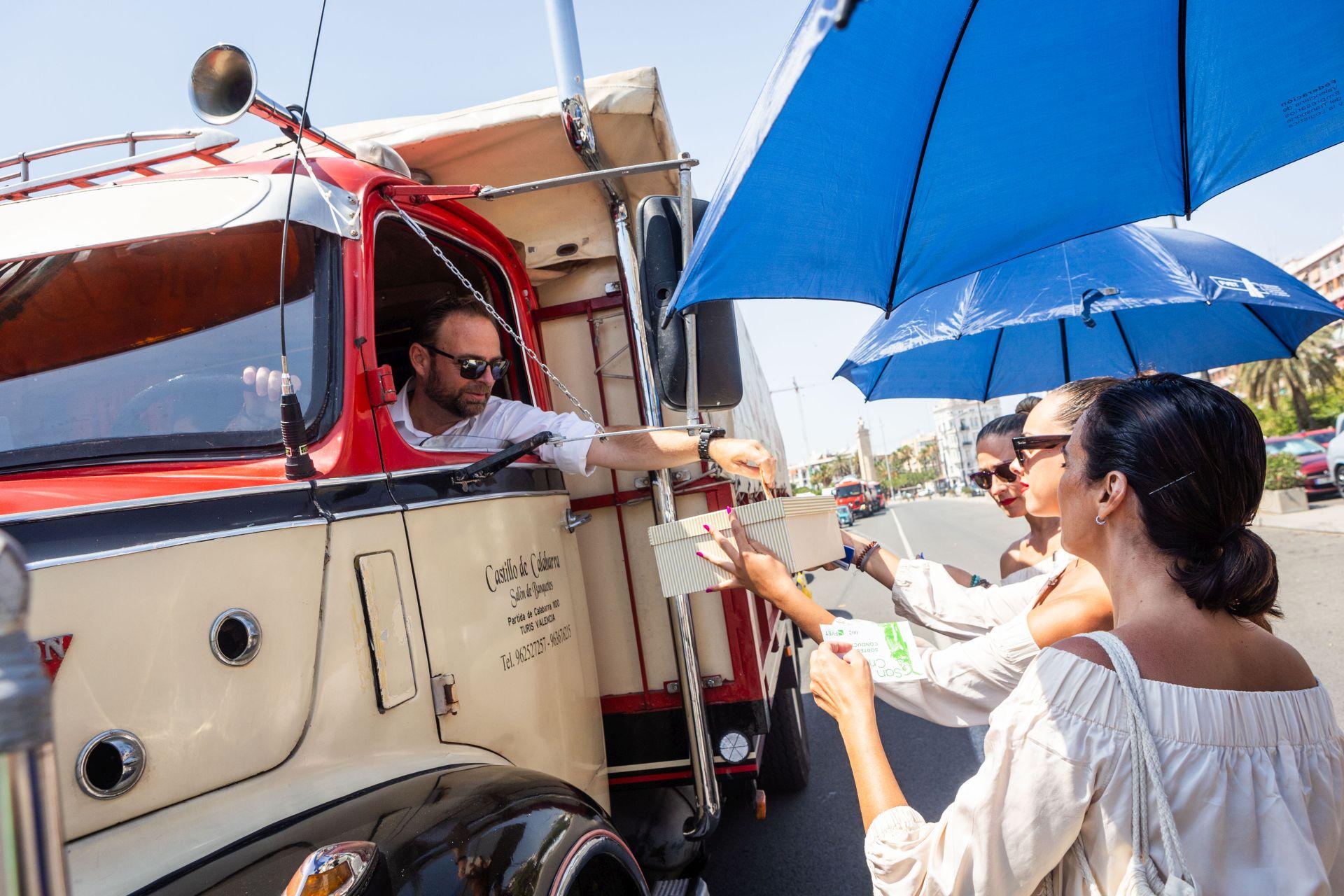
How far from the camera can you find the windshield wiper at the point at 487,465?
229 centimetres

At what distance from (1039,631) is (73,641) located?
1812mm

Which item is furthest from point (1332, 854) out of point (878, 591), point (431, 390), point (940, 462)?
point (940, 462)

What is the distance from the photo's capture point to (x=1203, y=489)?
1.31m

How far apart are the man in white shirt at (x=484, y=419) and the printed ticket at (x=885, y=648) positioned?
0.72 meters

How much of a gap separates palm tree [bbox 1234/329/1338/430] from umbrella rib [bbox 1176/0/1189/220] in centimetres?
3975

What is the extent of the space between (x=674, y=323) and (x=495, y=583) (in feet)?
3.04

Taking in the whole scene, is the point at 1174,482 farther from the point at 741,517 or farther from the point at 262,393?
the point at 262,393

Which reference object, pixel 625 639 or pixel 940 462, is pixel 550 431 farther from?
pixel 940 462

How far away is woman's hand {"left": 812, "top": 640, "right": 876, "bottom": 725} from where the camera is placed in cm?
170

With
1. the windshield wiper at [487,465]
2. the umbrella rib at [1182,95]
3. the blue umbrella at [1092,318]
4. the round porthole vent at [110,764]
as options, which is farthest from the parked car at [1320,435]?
the round porthole vent at [110,764]

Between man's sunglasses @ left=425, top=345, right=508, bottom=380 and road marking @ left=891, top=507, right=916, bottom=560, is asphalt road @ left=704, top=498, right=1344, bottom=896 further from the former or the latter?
road marking @ left=891, top=507, right=916, bottom=560

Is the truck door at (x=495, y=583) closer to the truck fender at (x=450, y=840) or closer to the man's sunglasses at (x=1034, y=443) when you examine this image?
the truck fender at (x=450, y=840)

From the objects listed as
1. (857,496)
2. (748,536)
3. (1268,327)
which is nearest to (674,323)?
(748,536)

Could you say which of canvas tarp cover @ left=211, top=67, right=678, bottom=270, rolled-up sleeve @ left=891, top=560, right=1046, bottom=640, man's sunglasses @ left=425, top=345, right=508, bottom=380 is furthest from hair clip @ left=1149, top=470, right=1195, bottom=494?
canvas tarp cover @ left=211, top=67, right=678, bottom=270
